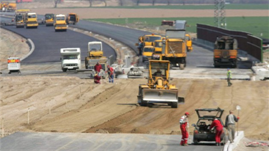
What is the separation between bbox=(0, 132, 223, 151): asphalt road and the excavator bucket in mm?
7401

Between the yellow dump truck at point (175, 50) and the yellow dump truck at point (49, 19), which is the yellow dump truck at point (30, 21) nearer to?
the yellow dump truck at point (49, 19)

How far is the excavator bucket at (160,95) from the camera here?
108 ft

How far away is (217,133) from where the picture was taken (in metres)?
21.7

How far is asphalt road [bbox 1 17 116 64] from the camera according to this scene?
74625mm

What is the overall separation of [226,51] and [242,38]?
37.9ft

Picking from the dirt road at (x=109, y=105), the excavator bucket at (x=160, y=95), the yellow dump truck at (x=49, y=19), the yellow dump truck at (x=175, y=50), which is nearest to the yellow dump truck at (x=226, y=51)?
the yellow dump truck at (x=175, y=50)

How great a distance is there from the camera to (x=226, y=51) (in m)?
58.5

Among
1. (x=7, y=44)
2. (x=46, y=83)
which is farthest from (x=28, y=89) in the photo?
(x=7, y=44)

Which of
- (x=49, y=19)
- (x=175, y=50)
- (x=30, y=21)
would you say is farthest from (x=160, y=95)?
(x=49, y=19)

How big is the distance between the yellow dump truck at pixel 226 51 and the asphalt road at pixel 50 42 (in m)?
19.1

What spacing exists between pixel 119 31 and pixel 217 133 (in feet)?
298

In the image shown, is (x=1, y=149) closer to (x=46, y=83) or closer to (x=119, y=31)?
(x=46, y=83)

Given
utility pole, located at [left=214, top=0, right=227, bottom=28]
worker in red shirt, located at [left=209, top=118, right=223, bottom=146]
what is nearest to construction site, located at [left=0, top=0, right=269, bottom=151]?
worker in red shirt, located at [left=209, top=118, right=223, bottom=146]

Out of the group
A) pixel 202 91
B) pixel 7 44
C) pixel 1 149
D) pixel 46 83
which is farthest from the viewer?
pixel 7 44
